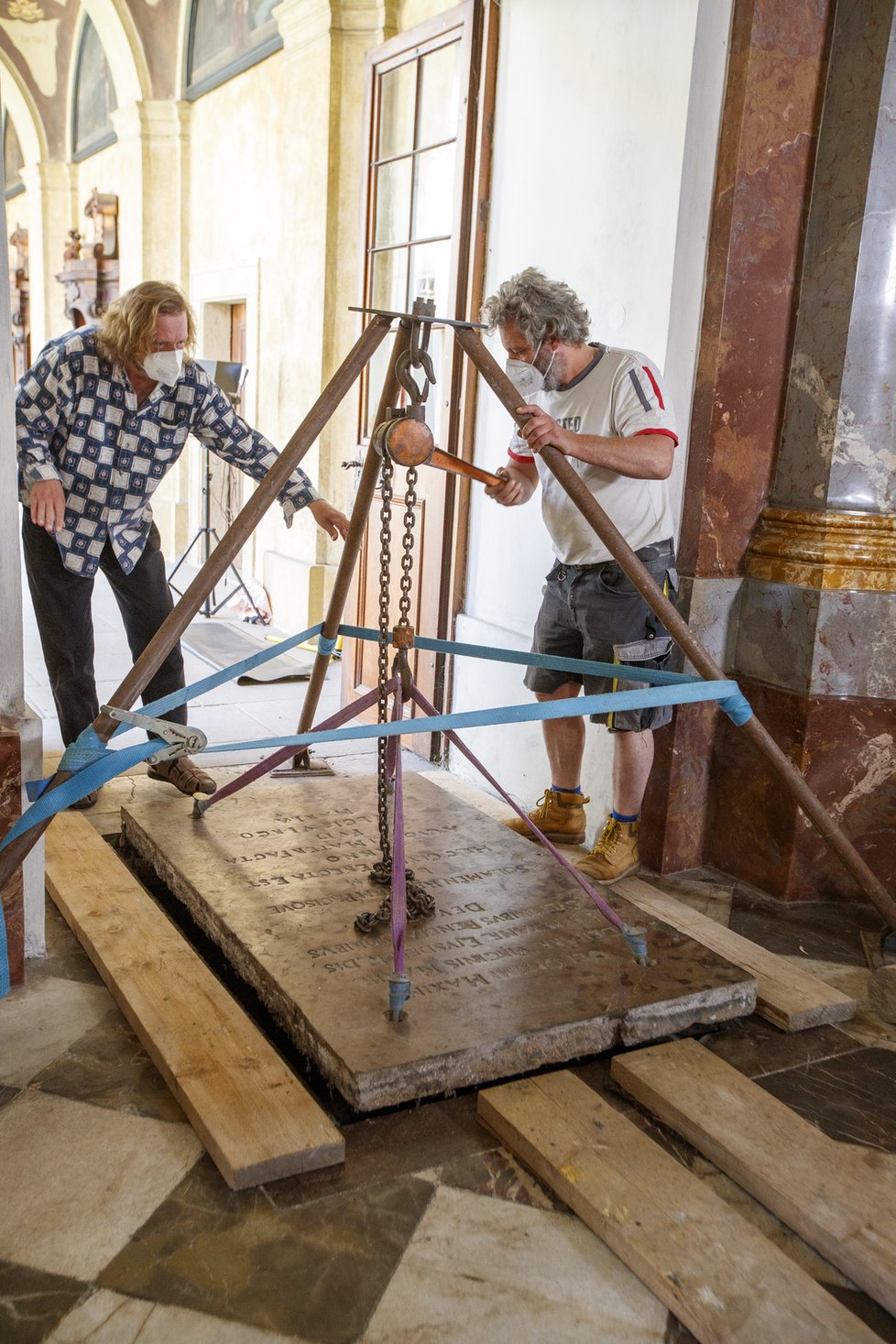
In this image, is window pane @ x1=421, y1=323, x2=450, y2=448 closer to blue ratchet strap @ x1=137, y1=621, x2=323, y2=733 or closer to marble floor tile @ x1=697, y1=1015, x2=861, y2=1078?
blue ratchet strap @ x1=137, y1=621, x2=323, y2=733

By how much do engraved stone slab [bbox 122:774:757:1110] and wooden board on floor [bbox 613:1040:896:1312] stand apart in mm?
148

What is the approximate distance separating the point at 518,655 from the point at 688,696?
652 millimetres

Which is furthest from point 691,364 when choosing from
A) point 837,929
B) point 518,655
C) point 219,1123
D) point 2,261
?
point 219,1123

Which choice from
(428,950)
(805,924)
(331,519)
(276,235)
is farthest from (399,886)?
(276,235)

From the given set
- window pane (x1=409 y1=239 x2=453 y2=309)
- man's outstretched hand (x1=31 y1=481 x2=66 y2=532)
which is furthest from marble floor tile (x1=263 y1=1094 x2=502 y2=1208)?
window pane (x1=409 y1=239 x2=453 y2=309)

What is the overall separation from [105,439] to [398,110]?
8.25ft

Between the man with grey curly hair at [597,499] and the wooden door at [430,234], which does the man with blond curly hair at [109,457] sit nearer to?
the man with grey curly hair at [597,499]

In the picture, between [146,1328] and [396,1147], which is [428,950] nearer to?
[396,1147]

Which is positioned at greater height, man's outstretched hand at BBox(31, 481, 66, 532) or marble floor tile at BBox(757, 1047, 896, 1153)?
man's outstretched hand at BBox(31, 481, 66, 532)

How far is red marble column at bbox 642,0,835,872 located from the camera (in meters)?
3.25

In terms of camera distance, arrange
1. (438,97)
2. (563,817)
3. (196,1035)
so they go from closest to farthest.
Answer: (196,1035) < (563,817) < (438,97)

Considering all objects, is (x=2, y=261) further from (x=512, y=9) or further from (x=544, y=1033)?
(x=512, y=9)

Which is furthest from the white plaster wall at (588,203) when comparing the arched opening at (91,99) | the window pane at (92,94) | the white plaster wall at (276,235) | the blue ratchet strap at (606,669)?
the window pane at (92,94)

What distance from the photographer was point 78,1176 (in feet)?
6.62
